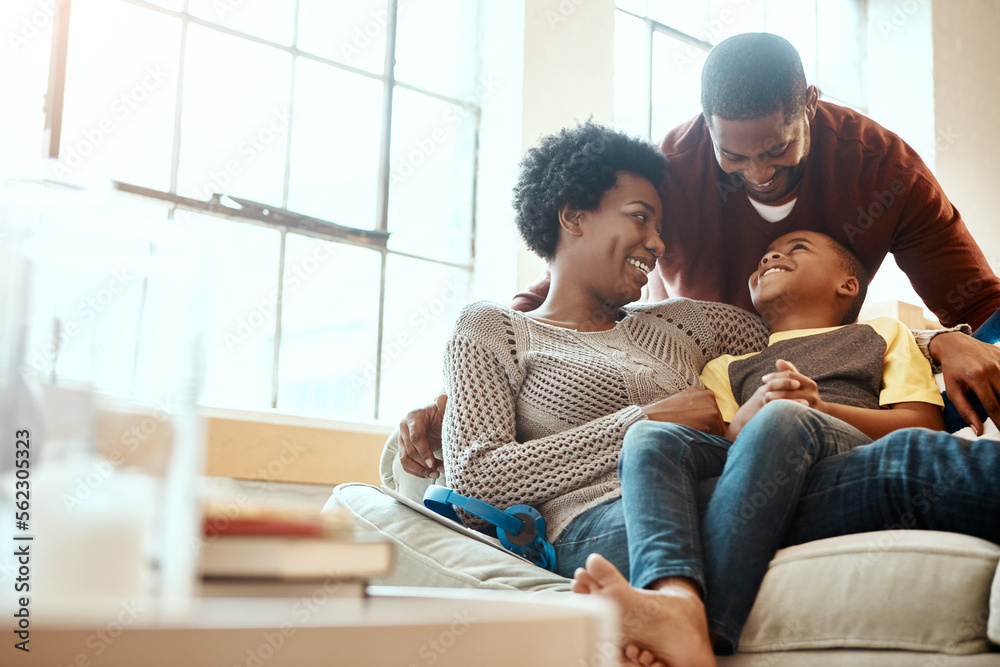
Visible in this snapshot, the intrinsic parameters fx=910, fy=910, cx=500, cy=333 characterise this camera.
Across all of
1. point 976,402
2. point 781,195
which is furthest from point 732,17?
point 976,402

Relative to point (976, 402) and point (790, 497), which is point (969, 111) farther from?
point (790, 497)

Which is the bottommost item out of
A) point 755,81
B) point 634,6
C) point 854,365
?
point 854,365

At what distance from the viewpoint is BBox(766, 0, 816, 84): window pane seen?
4730 millimetres

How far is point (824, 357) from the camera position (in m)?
1.55

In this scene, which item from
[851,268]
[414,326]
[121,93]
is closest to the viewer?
[851,268]

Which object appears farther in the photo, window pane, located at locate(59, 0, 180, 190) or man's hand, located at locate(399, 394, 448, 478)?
window pane, located at locate(59, 0, 180, 190)

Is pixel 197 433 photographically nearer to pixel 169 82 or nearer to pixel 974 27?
pixel 169 82

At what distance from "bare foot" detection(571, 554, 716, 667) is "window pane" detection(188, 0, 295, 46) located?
2.59 metres

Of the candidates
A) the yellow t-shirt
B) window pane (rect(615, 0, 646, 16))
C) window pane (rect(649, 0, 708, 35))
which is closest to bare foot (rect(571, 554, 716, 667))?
the yellow t-shirt

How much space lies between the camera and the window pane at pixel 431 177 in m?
3.34

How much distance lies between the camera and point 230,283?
9.39 feet

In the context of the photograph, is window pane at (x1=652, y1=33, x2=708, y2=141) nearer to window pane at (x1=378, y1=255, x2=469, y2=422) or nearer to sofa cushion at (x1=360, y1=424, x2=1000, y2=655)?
window pane at (x1=378, y1=255, x2=469, y2=422)

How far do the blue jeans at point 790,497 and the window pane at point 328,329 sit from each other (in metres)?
1.99

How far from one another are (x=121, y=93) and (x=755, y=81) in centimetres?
198
